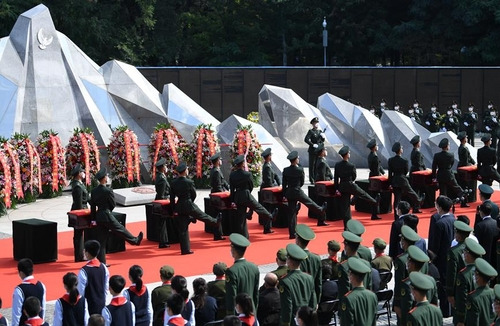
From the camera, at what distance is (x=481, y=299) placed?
373 inches

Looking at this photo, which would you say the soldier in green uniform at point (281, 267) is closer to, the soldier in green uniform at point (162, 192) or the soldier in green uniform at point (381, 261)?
the soldier in green uniform at point (381, 261)

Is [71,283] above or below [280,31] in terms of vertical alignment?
below

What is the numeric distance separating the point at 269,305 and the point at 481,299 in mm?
2163

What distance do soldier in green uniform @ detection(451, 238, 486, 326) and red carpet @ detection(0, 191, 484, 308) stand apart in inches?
220

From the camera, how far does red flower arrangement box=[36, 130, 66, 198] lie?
875 inches

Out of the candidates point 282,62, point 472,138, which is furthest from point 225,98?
point 282,62

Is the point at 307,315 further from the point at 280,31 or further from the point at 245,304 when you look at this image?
the point at 280,31

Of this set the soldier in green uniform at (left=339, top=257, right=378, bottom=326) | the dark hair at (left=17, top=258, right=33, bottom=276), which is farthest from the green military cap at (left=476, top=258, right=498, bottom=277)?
the dark hair at (left=17, top=258, right=33, bottom=276)

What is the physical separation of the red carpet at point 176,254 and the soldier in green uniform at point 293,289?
201 inches

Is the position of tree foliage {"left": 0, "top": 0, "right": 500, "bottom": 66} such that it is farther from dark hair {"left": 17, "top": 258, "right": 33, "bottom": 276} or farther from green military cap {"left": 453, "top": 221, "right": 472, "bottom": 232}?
dark hair {"left": 17, "top": 258, "right": 33, "bottom": 276}

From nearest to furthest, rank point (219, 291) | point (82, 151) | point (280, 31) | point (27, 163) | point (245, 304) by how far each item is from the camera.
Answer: point (245, 304) < point (219, 291) < point (27, 163) < point (82, 151) < point (280, 31)

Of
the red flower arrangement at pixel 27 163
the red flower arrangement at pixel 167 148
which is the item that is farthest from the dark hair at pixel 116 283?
the red flower arrangement at pixel 167 148

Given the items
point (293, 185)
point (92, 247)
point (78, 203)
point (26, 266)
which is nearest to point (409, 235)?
point (92, 247)

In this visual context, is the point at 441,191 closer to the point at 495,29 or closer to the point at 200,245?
the point at 200,245
